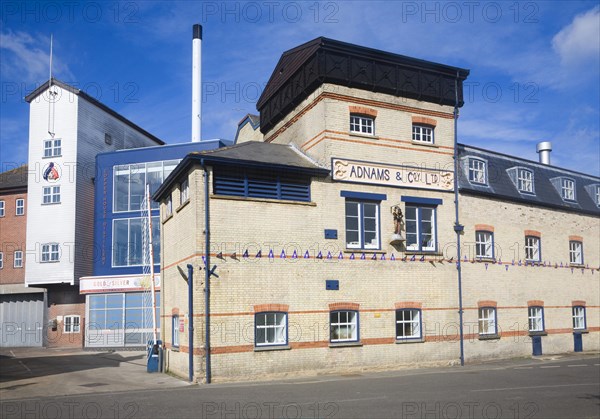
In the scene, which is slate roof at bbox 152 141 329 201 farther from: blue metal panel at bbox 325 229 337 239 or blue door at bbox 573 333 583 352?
blue door at bbox 573 333 583 352

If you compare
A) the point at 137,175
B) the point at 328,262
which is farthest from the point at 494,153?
the point at 137,175

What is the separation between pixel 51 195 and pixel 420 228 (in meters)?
25.1

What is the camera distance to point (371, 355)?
2086 cm

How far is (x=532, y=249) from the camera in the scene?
26.5 meters

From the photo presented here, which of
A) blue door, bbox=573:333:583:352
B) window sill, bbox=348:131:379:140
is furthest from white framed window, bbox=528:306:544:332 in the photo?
window sill, bbox=348:131:379:140

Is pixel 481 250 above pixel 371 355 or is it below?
above

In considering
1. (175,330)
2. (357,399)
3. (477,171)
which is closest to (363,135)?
(477,171)

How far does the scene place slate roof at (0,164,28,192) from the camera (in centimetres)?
4140

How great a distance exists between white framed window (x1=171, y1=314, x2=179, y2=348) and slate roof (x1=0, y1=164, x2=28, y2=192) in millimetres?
24998

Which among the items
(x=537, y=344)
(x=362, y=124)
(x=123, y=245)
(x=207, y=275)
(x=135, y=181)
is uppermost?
(x=135, y=181)

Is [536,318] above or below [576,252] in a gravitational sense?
below

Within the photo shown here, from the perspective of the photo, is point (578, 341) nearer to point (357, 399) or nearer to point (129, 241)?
point (357, 399)

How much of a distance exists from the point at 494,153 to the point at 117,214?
74.2ft

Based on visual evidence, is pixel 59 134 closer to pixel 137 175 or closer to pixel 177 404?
pixel 137 175
